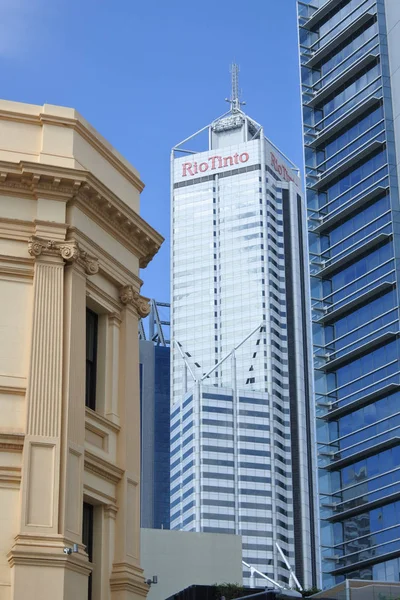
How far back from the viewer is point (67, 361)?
89.9 feet

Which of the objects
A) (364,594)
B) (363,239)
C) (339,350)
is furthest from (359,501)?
(364,594)

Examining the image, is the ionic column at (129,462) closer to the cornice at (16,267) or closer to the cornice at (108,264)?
the cornice at (108,264)

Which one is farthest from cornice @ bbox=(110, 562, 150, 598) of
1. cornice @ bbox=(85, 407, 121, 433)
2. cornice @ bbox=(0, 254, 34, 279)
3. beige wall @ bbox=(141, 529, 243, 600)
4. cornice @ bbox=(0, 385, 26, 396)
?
beige wall @ bbox=(141, 529, 243, 600)

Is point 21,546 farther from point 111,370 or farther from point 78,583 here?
point 111,370

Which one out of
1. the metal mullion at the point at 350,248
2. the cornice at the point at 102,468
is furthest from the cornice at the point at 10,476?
the metal mullion at the point at 350,248

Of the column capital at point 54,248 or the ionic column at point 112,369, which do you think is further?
the ionic column at point 112,369

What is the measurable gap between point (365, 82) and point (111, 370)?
89231mm

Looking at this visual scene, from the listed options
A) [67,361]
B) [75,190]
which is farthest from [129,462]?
[75,190]

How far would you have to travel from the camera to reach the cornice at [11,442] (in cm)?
2617

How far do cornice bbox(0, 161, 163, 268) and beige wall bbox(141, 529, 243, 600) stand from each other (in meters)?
20.8

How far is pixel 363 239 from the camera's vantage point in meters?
110

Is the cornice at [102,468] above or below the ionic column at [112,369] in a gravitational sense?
below

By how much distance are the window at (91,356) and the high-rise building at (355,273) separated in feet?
240

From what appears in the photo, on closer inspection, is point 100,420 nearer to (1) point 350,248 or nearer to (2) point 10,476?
(2) point 10,476
